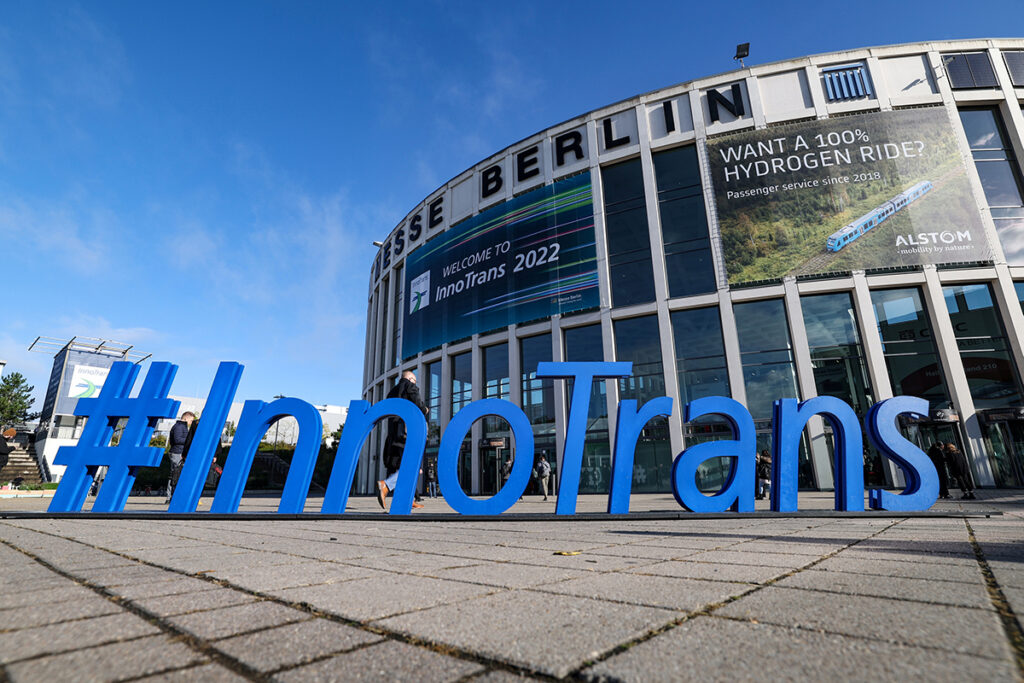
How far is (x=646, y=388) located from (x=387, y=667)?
17.0 m

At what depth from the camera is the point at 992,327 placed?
15.4 meters

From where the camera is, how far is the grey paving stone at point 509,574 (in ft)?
7.00

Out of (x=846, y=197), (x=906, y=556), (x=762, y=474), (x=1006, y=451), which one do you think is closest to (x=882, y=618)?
(x=906, y=556)

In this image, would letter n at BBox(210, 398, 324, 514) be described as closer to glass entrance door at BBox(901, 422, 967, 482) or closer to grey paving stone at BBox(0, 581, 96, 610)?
grey paving stone at BBox(0, 581, 96, 610)

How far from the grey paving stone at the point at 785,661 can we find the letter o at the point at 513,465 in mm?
4405

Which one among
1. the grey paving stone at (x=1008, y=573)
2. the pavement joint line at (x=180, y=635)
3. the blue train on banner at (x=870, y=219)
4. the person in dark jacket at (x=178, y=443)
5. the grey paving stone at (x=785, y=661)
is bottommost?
the grey paving stone at (x=1008, y=573)

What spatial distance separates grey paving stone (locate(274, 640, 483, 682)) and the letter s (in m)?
6.32

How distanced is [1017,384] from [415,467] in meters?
19.1

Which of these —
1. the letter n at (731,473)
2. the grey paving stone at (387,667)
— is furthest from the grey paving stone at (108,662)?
the letter n at (731,473)

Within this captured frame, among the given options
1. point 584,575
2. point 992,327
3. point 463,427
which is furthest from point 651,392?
point 584,575

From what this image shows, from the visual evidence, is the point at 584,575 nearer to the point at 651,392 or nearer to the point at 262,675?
the point at 262,675

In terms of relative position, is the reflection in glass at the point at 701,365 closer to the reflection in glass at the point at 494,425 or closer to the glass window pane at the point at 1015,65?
the reflection in glass at the point at 494,425

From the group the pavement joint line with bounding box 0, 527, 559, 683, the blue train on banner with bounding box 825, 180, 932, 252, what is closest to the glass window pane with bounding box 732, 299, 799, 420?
the blue train on banner with bounding box 825, 180, 932, 252

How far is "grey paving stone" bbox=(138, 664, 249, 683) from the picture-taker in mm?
1022
